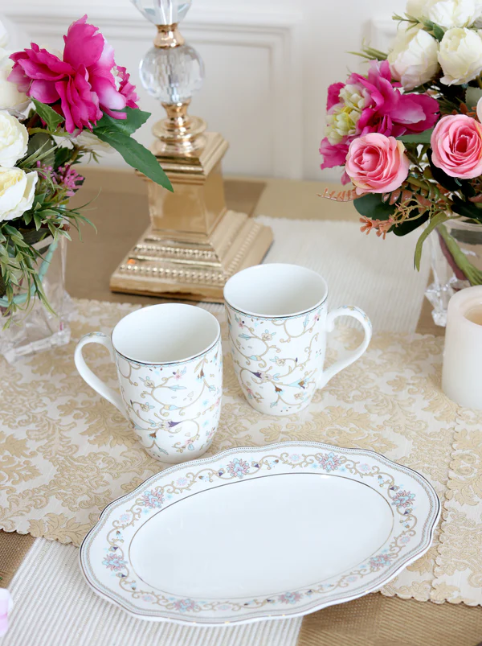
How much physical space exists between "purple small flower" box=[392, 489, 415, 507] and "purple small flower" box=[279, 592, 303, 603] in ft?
0.36

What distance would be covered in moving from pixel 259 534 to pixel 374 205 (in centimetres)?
33

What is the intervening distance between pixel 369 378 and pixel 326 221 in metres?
0.35

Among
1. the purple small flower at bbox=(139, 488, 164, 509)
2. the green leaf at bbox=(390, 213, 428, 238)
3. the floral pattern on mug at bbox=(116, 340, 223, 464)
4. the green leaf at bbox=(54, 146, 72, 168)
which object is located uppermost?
the green leaf at bbox=(54, 146, 72, 168)

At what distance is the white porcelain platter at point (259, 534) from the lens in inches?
19.5

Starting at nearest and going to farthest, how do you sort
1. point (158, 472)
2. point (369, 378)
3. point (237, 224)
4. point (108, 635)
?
1. point (108, 635)
2. point (158, 472)
3. point (369, 378)
4. point (237, 224)

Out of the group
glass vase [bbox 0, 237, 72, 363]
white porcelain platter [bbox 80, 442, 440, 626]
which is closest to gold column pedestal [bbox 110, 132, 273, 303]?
glass vase [bbox 0, 237, 72, 363]

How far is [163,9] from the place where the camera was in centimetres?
78

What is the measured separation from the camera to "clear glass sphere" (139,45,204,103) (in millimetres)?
803

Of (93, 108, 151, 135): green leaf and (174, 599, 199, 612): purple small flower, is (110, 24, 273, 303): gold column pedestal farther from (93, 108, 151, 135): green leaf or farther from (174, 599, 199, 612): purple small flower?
(174, 599, 199, 612): purple small flower

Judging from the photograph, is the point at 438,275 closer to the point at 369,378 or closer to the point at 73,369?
A: the point at 369,378

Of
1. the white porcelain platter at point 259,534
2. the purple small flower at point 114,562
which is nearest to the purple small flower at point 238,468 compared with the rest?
the white porcelain platter at point 259,534

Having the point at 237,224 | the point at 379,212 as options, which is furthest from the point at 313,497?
the point at 237,224

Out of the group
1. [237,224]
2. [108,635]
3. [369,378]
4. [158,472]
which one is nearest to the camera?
[108,635]

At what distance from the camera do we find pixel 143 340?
64cm
